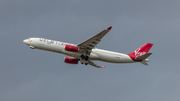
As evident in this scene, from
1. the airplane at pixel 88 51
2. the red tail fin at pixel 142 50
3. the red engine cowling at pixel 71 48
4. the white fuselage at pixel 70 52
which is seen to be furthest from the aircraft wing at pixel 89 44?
the red tail fin at pixel 142 50

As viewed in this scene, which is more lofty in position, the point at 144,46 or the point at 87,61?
the point at 144,46

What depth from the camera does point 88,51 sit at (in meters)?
65.3

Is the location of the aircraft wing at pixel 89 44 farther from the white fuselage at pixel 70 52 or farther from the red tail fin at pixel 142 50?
the red tail fin at pixel 142 50

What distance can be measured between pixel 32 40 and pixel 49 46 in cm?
453

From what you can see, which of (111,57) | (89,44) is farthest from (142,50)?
(89,44)

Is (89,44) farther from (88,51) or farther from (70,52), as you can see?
(70,52)

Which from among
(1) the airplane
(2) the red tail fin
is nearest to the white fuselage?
(1) the airplane

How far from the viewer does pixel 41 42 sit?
64125 millimetres

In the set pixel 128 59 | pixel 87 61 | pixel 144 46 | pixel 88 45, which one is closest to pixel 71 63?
pixel 87 61

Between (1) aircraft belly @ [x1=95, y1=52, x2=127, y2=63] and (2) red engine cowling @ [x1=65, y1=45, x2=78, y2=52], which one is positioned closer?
(2) red engine cowling @ [x1=65, y1=45, x2=78, y2=52]

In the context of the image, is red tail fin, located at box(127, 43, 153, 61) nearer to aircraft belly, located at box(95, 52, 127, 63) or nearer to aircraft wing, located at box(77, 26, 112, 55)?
aircraft belly, located at box(95, 52, 127, 63)

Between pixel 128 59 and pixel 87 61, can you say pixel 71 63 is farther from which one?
pixel 128 59

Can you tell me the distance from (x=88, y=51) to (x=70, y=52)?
442 centimetres

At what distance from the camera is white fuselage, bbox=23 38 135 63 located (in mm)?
64000
